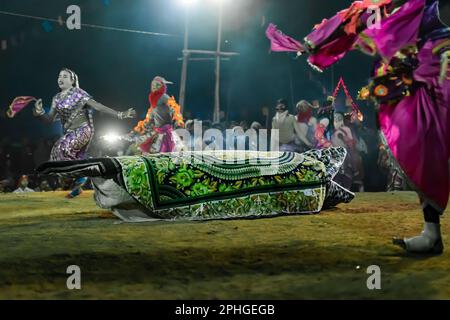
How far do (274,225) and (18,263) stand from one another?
223 cm

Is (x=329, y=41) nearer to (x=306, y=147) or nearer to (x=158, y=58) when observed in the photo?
(x=306, y=147)

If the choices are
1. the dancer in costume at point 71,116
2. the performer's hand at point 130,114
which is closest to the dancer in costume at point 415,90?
the performer's hand at point 130,114

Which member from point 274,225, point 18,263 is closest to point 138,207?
point 274,225

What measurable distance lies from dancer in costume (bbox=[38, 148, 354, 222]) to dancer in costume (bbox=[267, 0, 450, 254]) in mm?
1778

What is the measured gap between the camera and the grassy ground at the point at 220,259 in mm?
2834

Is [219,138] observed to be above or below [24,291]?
above

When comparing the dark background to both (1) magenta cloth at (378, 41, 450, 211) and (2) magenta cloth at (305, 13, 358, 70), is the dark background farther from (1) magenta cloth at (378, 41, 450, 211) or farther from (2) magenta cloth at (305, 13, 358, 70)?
(1) magenta cloth at (378, 41, 450, 211)

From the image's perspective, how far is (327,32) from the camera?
4.03m

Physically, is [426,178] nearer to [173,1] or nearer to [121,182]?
[121,182]

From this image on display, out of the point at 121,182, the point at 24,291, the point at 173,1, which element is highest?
the point at 173,1

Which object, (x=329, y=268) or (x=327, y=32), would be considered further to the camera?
(x=327, y=32)

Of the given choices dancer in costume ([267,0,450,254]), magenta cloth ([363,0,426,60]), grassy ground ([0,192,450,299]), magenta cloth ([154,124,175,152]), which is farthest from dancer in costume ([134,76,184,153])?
magenta cloth ([363,0,426,60])

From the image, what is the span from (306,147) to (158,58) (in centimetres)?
1192
